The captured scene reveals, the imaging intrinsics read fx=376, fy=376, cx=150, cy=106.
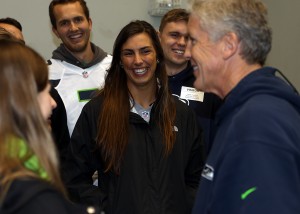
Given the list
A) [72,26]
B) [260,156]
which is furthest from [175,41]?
[260,156]

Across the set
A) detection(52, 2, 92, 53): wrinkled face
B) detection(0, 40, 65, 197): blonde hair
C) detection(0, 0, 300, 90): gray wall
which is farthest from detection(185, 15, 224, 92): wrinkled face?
detection(0, 0, 300, 90): gray wall

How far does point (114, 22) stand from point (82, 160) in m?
1.69

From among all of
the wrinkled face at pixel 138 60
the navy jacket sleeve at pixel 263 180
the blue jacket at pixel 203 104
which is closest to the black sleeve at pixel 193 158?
the blue jacket at pixel 203 104

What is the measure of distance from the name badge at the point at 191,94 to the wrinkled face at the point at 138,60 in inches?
14.9

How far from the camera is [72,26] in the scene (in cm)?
252

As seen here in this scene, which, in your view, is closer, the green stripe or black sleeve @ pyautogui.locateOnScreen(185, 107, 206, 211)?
the green stripe

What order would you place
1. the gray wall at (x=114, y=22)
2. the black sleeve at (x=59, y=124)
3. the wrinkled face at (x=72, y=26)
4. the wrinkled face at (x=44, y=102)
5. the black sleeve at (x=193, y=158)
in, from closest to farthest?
the wrinkled face at (x=44, y=102)
the black sleeve at (x=193, y=158)
the black sleeve at (x=59, y=124)
the wrinkled face at (x=72, y=26)
the gray wall at (x=114, y=22)

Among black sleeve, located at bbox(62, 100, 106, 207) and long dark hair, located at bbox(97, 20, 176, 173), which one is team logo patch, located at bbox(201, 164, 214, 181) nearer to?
long dark hair, located at bbox(97, 20, 176, 173)

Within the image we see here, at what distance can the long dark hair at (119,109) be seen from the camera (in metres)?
1.81

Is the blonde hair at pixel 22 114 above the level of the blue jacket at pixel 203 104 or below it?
above

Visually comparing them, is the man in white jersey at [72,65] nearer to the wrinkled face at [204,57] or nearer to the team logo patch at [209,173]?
the wrinkled face at [204,57]

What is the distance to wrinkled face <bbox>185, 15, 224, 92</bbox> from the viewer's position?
1.20 metres

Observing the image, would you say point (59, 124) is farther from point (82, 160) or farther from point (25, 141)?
point (25, 141)

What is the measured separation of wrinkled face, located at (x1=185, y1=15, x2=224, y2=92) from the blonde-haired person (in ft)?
1.68
